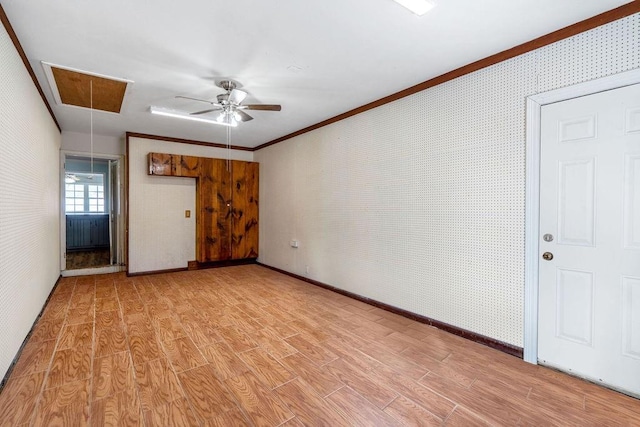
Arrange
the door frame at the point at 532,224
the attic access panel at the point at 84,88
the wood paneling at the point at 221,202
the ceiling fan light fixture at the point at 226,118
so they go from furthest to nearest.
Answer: the wood paneling at the point at 221,202, the ceiling fan light fixture at the point at 226,118, the attic access panel at the point at 84,88, the door frame at the point at 532,224

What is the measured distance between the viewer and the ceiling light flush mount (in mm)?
1779

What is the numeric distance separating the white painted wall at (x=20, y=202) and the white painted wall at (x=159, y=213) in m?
1.43

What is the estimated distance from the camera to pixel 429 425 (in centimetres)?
166

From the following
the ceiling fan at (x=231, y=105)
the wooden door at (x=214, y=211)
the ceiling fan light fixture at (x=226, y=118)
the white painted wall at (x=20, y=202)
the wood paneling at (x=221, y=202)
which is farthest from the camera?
the wooden door at (x=214, y=211)

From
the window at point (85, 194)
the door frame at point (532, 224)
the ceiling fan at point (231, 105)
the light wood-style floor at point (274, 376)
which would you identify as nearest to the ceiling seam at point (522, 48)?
the door frame at point (532, 224)

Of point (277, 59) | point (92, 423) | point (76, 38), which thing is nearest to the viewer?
point (92, 423)

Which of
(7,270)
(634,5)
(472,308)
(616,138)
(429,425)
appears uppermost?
(634,5)

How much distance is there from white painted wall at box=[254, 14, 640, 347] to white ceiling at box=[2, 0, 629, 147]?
0.26 m

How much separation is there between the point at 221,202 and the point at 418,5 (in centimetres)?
494

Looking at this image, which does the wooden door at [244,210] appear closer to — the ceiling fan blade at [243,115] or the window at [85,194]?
the ceiling fan blade at [243,115]

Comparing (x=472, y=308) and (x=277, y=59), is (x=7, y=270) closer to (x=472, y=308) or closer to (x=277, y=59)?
(x=277, y=59)

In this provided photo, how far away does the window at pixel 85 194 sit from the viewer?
320 inches

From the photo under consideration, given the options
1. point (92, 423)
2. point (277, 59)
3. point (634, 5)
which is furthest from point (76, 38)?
point (634, 5)

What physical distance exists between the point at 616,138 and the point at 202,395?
3330mm
